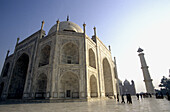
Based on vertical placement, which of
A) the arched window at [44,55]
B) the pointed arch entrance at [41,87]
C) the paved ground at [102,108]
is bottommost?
the paved ground at [102,108]

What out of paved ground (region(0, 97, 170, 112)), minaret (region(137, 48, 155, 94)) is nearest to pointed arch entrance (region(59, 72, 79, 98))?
paved ground (region(0, 97, 170, 112))

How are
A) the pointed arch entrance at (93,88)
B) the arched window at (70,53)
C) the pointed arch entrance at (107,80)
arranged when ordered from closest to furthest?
the pointed arch entrance at (93,88), the arched window at (70,53), the pointed arch entrance at (107,80)

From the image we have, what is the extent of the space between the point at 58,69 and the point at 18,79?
41.8ft

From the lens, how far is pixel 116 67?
3056 centimetres

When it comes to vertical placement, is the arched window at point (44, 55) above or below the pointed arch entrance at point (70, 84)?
above

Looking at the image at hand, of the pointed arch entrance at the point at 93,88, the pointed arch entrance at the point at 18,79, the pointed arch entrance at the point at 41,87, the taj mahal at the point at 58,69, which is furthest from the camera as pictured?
the pointed arch entrance at the point at 18,79

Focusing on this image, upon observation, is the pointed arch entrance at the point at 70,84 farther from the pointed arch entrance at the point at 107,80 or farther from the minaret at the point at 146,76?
the minaret at the point at 146,76

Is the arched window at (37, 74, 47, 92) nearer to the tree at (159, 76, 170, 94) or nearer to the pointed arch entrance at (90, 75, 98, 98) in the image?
the pointed arch entrance at (90, 75, 98, 98)

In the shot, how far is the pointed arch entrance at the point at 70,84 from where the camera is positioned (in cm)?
1418

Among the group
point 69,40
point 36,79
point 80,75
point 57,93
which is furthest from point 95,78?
point 36,79

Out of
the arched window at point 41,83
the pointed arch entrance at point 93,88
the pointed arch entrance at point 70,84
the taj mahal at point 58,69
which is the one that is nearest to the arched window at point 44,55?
the taj mahal at point 58,69

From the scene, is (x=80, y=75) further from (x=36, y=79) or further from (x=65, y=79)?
(x=36, y=79)

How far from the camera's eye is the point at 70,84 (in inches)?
583

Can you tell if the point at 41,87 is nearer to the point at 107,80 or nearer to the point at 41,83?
the point at 41,83
